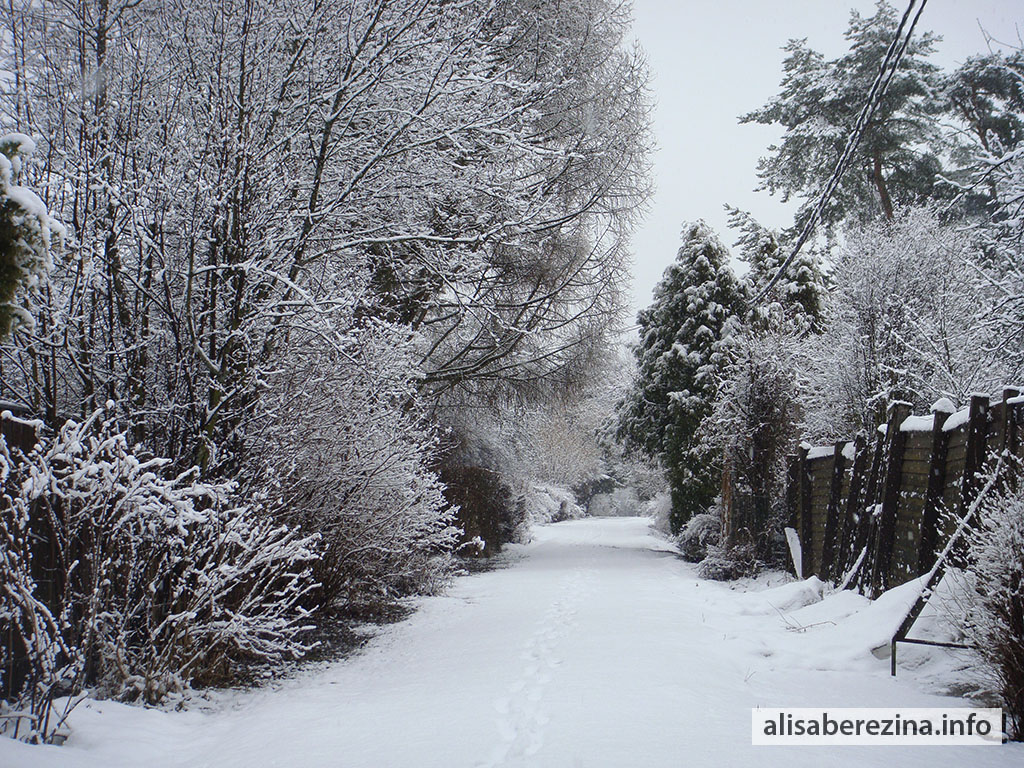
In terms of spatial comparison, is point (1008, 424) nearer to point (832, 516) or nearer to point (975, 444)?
point (975, 444)

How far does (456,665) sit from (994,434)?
14.0 ft

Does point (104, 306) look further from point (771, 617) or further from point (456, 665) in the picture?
point (771, 617)

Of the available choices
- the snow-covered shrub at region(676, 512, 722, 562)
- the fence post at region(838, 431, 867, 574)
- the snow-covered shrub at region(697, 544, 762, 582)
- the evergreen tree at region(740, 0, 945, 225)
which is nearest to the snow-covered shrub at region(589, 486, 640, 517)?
the evergreen tree at region(740, 0, 945, 225)

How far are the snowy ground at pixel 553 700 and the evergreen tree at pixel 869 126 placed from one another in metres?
15.9

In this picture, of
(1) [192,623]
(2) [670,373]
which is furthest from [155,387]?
(2) [670,373]

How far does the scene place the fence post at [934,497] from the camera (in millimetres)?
5738

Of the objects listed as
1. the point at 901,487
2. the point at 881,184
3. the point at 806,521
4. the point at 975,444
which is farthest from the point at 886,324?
the point at 881,184

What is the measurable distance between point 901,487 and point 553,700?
4210mm

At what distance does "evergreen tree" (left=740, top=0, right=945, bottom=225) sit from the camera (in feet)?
63.8

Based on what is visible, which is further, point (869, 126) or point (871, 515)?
point (869, 126)

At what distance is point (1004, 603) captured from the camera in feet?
11.5

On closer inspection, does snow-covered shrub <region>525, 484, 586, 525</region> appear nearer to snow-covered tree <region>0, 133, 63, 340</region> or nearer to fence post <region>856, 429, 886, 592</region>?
fence post <region>856, 429, 886, 592</region>

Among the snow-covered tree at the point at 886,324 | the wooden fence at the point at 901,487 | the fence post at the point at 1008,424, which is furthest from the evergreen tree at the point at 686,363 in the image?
the fence post at the point at 1008,424

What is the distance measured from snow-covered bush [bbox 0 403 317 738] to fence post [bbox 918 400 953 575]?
4.82m
